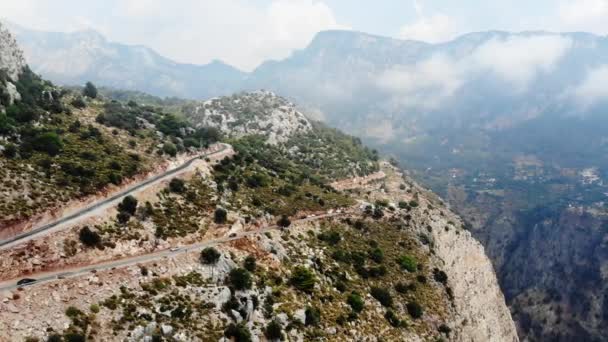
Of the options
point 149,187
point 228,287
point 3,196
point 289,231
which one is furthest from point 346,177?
point 3,196

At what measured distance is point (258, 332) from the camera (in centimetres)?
6650

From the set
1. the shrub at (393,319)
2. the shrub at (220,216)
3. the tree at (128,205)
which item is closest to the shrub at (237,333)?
the tree at (128,205)

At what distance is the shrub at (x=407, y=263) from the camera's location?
105m

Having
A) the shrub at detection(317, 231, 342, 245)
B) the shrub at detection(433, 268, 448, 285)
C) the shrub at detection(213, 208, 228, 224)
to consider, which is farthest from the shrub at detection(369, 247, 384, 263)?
the shrub at detection(213, 208, 228, 224)

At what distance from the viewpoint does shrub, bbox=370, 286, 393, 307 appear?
9031 cm

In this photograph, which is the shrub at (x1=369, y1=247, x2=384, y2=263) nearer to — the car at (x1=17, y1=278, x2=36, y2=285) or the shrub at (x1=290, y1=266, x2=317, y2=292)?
the shrub at (x1=290, y1=266, x2=317, y2=292)

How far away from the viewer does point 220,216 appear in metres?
88.4

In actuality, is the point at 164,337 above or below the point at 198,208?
below

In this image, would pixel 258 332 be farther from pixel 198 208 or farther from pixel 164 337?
pixel 198 208

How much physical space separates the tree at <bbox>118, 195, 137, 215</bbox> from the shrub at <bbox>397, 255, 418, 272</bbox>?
59.0 m

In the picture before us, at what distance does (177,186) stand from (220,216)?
11.0 meters

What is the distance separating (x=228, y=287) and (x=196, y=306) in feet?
22.8

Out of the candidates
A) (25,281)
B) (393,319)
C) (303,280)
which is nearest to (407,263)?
(393,319)

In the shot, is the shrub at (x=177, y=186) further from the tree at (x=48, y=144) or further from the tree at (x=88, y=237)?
the tree at (x=88, y=237)
